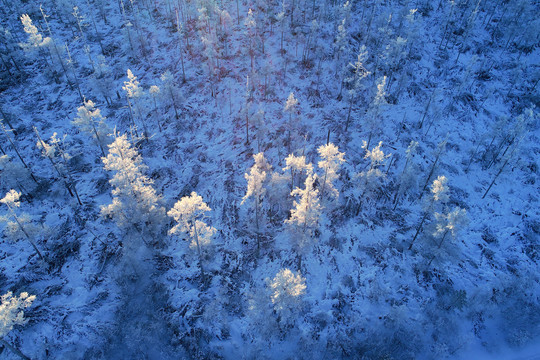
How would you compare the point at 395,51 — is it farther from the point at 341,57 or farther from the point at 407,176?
the point at 407,176

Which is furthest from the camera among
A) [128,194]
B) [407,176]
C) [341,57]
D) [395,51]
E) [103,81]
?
[341,57]

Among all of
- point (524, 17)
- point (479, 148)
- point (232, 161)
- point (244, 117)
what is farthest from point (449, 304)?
point (524, 17)

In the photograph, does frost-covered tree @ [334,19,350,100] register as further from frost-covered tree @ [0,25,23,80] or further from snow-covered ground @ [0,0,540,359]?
frost-covered tree @ [0,25,23,80]

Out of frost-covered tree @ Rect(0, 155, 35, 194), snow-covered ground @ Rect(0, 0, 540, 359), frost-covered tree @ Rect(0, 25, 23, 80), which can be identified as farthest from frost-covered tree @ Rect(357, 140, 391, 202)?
frost-covered tree @ Rect(0, 25, 23, 80)

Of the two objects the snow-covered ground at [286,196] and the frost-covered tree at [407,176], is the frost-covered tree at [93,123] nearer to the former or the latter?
the snow-covered ground at [286,196]

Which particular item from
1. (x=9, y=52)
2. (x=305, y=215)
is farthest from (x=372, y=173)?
(x=9, y=52)

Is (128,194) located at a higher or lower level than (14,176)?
higher

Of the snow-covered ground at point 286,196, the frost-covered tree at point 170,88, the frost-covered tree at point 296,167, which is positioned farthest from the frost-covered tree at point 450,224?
the frost-covered tree at point 170,88
